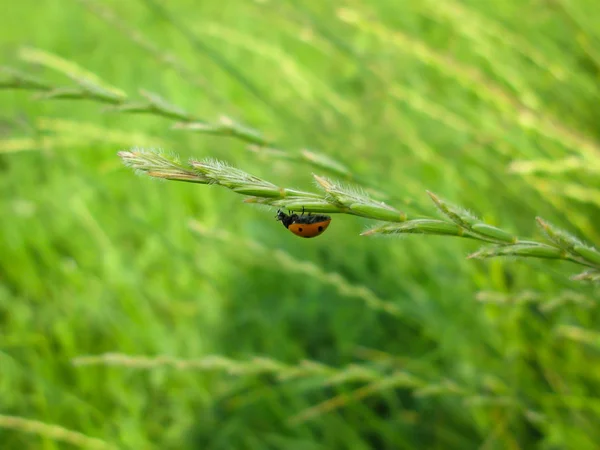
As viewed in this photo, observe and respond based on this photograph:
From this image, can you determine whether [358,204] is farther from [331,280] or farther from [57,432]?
[57,432]

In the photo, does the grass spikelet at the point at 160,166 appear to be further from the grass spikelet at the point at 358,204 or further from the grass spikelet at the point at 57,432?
the grass spikelet at the point at 57,432

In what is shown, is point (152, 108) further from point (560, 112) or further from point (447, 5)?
point (560, 112)

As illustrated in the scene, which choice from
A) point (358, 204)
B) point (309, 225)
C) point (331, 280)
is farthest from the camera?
point (331, 280)

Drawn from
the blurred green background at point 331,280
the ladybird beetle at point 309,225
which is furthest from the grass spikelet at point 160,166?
the blurred green background at point 331,280

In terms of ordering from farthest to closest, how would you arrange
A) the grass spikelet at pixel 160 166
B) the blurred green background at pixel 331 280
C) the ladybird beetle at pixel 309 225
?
the blurred green background at pixel 331 280 → the ladybird beetle at pixel 309 225 → the grass spikelet at pixel 160 166

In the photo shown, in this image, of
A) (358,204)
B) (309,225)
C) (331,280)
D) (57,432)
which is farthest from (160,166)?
(57,432)

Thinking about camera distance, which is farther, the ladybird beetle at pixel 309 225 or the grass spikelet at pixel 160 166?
the ladybird beetle at pixel 309 225

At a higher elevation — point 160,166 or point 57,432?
point 160,166

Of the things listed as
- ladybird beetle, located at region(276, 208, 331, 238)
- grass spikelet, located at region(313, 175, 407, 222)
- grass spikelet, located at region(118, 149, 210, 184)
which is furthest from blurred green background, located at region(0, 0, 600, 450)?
grass spikelet, located at region(118, 149, 210, 184)
